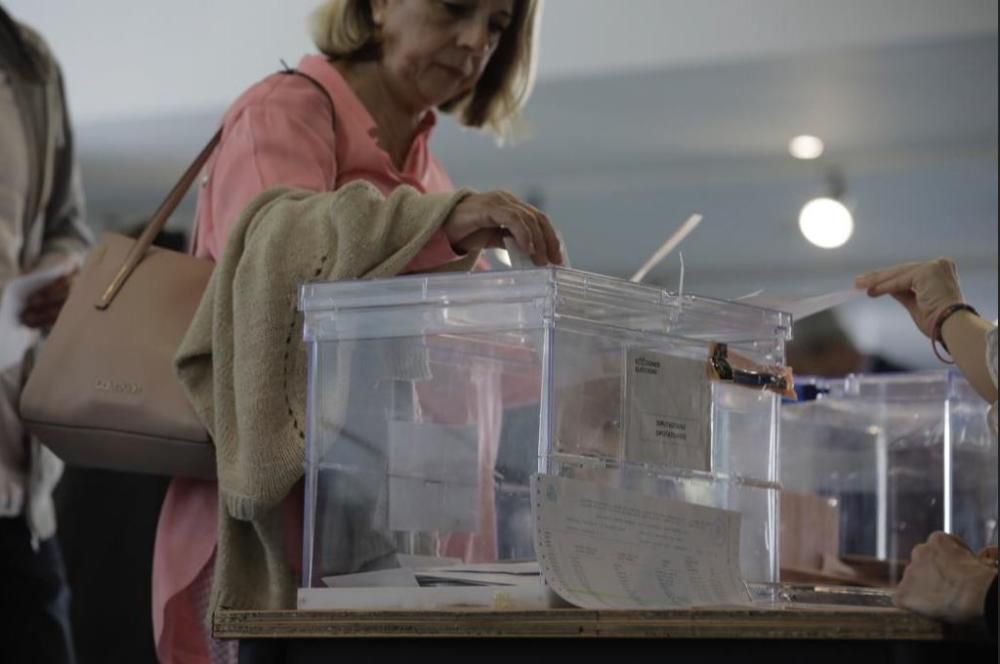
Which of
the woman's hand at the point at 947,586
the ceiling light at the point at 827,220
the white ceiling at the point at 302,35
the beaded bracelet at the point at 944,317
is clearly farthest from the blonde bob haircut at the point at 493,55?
the ceiling light at the point at 827,220

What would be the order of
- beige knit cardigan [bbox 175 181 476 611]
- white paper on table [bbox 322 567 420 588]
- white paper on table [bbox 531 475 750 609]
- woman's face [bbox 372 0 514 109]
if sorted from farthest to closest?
woman's face [bbox 372 0 514 109] → beige knit cardigan [bbox 175 181 476 611] → white paper on table [bbox 322 567 420 588] → white paper on table [bbox 531 475 750 609]

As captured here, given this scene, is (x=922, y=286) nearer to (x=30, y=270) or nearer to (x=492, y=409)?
(x=492, y=409)

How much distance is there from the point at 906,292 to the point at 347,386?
21.2 inches

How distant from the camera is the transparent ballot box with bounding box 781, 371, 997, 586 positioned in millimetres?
1739

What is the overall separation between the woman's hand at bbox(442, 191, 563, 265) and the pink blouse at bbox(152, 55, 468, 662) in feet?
0.62

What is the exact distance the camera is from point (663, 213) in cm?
577

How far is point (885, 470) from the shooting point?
1.81 meters

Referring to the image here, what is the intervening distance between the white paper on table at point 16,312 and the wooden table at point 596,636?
2.45 feet

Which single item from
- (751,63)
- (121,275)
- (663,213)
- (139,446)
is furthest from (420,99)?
(663,213)

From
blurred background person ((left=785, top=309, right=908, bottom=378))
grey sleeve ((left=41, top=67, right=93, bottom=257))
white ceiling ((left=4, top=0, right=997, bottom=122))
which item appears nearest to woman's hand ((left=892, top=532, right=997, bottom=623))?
grey sleeve ((left=41, top=67, right=93, bottom=257))

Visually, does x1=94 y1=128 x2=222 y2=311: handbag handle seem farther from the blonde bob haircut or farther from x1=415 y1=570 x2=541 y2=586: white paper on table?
x1=415 y1=570 x2=541 y2=586: white paper on table

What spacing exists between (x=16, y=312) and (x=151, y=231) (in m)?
0.30

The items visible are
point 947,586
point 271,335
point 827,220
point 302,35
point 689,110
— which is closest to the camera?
point 947,586

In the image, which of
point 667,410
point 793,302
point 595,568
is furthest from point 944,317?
point 595,568
